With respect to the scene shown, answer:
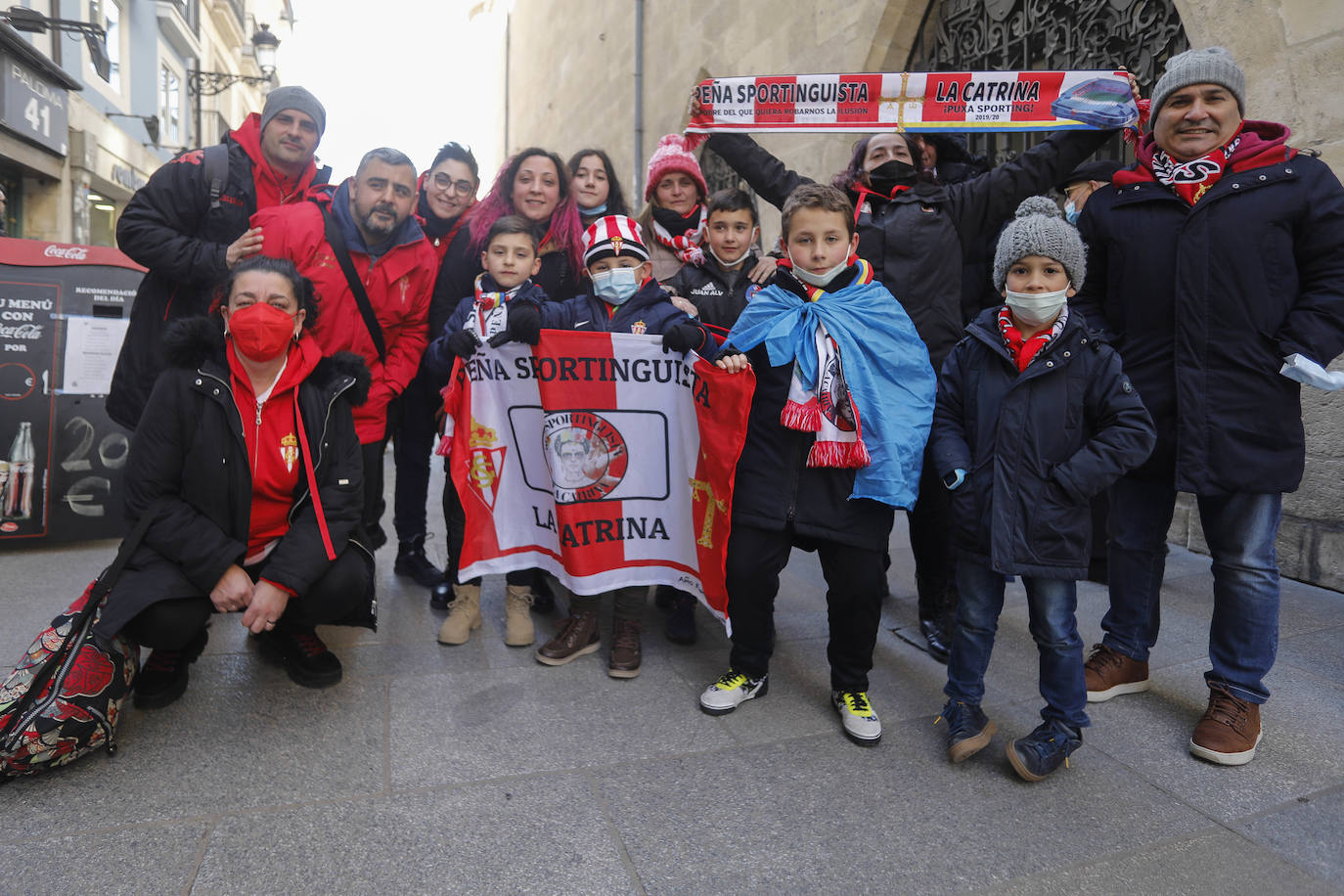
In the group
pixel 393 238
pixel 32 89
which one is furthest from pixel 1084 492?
pixel 32 89

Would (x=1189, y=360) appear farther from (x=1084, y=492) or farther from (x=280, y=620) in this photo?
(x=280, y=620)

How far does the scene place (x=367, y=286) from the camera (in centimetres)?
340

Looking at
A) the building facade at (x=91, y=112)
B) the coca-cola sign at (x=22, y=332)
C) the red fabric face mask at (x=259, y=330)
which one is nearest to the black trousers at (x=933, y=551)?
the red fabric face mask at (x=259, y=330)

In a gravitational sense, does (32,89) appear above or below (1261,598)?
above

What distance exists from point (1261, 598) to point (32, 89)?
47.2ft

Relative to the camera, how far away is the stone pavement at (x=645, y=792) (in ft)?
6.10

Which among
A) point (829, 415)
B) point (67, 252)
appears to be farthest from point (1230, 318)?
point (67, 252)

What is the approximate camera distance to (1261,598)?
2.44 metres

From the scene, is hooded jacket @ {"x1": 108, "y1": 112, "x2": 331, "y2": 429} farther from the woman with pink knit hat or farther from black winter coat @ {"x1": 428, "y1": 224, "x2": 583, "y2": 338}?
the woman with pink knit hat

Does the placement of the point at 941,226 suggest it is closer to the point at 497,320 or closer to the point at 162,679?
the point at 497,320

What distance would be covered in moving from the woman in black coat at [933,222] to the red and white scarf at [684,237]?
72cm

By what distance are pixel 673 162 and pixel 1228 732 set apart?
3010 mm

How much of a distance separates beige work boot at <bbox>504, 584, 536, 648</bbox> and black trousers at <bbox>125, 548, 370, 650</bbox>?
2.23ft

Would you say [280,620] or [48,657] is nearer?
[48,657]
